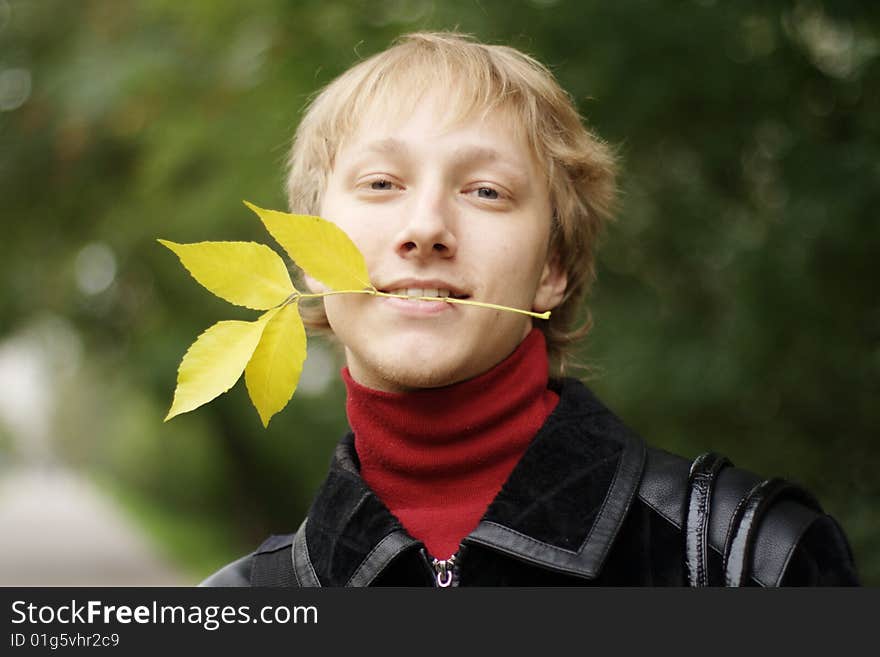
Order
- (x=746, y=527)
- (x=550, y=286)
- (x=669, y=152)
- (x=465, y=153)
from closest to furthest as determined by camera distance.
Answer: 1. (x=746, y=527)
2. (x=465, y=153)
3. (x=550, y=286)
4. (x=669, y=152)

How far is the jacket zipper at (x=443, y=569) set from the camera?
5.80 feet

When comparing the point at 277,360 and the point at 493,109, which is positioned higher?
the point at 493,109

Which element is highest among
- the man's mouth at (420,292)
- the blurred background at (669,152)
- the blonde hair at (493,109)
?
the blurred background at (669,152)

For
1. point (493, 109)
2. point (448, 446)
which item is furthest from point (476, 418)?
point (493, 109)

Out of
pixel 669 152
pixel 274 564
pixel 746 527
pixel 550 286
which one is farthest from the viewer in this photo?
pixel 669 152

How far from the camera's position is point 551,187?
2037 millimetres

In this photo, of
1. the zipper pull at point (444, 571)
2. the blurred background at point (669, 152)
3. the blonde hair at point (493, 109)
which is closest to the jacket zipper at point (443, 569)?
the zipper pull at point (444, 571)

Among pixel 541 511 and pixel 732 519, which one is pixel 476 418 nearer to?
pixel 541 511

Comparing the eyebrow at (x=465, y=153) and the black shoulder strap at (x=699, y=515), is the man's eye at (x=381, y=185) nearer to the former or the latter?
the eyebrow at (x=465, y=153)

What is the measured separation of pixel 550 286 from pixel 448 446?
42cm

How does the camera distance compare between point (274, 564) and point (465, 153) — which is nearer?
point (465, 153)

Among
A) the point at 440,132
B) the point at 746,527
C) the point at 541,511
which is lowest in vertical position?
the point at 746,527

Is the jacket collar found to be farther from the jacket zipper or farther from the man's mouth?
the man's mouth

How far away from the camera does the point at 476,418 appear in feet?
6.18
